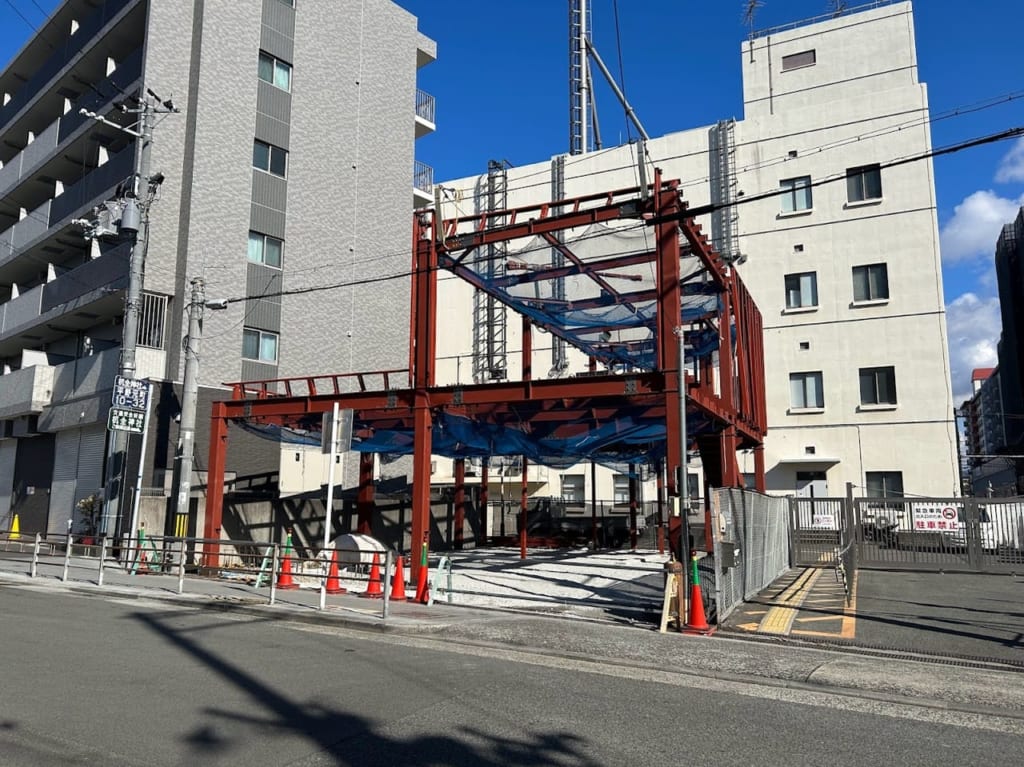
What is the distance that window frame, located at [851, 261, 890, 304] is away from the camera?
3475 centimetres

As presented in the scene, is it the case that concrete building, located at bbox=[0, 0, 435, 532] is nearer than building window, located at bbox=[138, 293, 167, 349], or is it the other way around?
building window, located at bbox=[138, 293, 167, 349]

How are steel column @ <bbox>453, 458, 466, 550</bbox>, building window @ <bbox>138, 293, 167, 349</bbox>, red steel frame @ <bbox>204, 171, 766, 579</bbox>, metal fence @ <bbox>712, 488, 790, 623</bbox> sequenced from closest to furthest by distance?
1. metal fence @ <bbox>712, 488, 790, 623</bbox>
2. red steel frame @ <bbox>204, 171, 766, 579</bbox>
3. building window @ <bbox>138, 293, 167, 349</bbox>
4. steel column @ <bbox>453, 458, 466, 550</bbox>

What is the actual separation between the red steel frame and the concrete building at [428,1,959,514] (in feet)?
44.0

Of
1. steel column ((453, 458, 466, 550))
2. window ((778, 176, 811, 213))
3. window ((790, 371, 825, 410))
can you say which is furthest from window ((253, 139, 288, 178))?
window ((790, 371, 825, 410))

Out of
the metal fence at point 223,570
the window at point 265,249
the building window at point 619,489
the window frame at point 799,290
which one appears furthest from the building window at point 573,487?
the metal fence at point 223,570

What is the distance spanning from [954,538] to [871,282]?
16.7 m

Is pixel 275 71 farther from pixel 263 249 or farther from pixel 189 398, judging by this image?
pixel 189 398

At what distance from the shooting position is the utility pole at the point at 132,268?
21.3m

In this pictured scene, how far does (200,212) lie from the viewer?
27.0 m

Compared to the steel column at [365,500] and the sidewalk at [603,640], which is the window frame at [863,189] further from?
the sidewalk at [603,640]

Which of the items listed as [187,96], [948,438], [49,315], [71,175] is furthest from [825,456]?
[71,175]

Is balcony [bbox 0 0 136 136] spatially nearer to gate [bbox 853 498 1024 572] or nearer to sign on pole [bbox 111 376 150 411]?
sign on pole [bbox 111 376 150 411]

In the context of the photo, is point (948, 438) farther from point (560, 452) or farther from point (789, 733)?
point (789, 733)

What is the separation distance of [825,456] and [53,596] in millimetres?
29552
